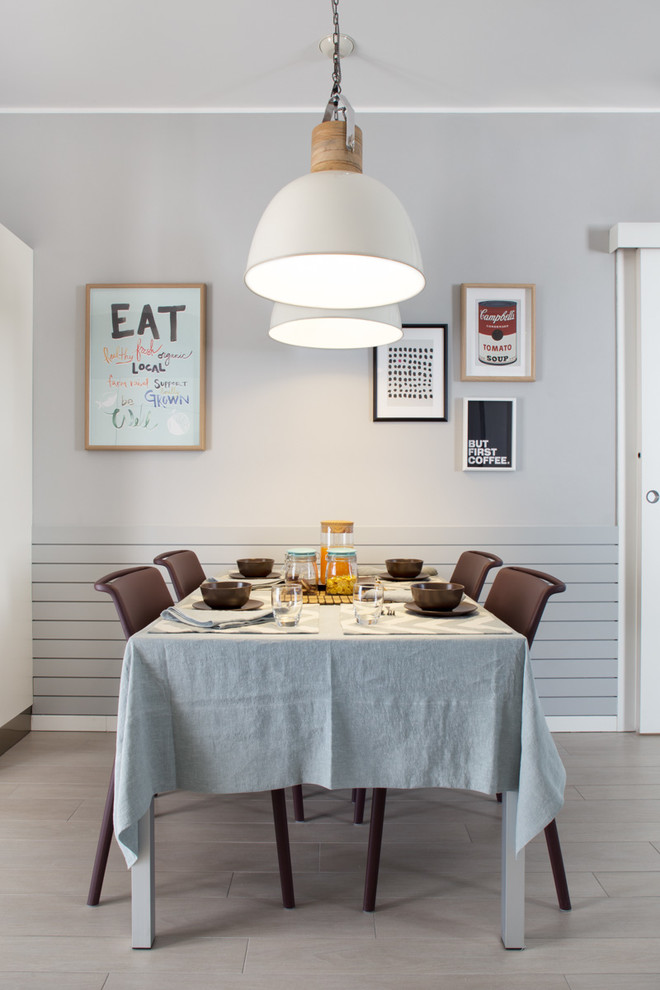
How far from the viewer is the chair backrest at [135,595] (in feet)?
5.60

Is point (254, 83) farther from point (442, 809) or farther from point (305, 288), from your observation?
point (442, 809)

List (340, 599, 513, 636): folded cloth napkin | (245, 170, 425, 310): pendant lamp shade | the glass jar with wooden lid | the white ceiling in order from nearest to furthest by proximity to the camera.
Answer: (245, 170, 425, 310): pendant lamp shade < (340, 599, 513, 636): folded cloth napkin < the glass jar with wooden lid < the white ceiling

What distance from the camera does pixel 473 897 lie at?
173 cm

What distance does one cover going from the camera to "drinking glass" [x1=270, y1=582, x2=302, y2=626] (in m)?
1.64

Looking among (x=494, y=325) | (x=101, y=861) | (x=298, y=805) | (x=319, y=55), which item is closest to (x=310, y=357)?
(x=494, y=325)

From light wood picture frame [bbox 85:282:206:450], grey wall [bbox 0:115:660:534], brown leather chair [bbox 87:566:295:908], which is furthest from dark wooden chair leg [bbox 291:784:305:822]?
light wood picture frame [bbox 85:282:206:450]

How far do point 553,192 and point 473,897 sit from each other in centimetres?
276

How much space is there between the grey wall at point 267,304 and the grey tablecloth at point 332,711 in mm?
1461

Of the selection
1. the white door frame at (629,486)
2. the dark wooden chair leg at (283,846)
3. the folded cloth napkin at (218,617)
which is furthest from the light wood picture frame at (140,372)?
the white door frame at (629,486)

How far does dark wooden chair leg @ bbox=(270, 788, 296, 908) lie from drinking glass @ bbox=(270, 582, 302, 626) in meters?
0.40

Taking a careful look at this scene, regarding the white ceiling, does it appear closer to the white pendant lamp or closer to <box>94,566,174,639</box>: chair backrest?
the white pendant lamp

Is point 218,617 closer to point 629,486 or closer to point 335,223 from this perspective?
point 335,223

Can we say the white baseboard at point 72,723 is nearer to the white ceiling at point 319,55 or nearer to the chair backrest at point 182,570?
the chair backrest at point 182,570

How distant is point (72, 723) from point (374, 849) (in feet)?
5.91
